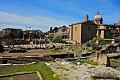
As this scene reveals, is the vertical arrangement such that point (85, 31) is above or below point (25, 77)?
above

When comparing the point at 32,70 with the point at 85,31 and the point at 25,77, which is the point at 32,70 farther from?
the point at 85,31

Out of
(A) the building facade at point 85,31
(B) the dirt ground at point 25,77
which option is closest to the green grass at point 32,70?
(B) the dirt ground at point 25,77

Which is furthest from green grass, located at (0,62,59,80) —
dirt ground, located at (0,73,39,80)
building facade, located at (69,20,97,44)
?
building facade, located at (69,20,97,44)

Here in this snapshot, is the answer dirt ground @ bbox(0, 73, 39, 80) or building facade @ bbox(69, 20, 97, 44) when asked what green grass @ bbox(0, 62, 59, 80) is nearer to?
dirt ground @ bbox(0, 73, 39, 80)

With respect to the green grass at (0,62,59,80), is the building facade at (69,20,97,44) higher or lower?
higher

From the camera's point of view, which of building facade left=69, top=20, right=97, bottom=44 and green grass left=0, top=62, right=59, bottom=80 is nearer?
green grass left=0, top=62, right=59, bottom=80

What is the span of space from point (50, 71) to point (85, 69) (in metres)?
2.68

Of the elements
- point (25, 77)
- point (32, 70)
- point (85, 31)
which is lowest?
point (25, 77)

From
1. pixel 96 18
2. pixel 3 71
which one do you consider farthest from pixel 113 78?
pixel 96 18

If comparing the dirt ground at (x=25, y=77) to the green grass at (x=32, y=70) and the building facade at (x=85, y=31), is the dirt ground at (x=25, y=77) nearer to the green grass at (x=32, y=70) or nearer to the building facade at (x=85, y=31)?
the green grass at (x=32, y=70)

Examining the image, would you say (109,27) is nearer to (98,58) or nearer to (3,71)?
(98,58)

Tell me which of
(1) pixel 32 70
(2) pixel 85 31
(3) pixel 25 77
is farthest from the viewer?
(2) pixel 85 31

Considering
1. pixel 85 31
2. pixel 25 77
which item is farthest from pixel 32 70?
pixel 85 31

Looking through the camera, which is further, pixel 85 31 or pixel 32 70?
pixel 85 31
